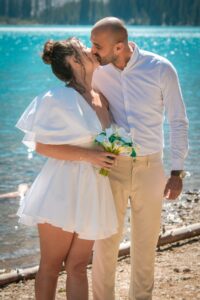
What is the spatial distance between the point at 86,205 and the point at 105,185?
19cm

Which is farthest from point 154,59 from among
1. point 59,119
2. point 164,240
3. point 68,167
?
point 164,240

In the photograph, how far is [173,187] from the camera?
184 inches

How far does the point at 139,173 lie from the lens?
476cm

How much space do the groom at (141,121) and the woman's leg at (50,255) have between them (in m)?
0.54

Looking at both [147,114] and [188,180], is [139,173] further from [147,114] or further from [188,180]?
[188,180]

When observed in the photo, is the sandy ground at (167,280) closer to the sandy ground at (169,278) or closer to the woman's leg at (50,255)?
the sandy ground at (169,278)

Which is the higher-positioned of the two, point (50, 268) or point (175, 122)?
point (175, 122)

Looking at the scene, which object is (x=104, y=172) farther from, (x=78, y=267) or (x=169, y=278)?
(x=169, y=278)

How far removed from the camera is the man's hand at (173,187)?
4.66 meters

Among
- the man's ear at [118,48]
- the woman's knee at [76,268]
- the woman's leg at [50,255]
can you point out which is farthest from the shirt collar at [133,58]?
the woman's knee at [76,268]

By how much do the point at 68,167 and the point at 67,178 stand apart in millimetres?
71

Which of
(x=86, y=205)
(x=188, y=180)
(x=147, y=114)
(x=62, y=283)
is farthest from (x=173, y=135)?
(x=188, y=180)

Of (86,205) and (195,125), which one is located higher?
(86,205)

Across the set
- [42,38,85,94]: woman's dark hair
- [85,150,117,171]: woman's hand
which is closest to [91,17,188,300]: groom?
[42,38,85,94]: woman's dark hair
